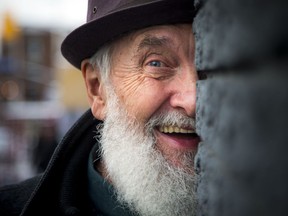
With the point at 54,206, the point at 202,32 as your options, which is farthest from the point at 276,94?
the point at 54,206

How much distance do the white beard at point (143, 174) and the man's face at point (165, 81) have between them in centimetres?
4

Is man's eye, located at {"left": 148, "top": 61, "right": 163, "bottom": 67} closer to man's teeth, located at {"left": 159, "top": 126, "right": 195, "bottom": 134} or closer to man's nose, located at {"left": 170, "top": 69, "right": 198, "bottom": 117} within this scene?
man's nose, located at {"left": 170, "top": 69, "right": 198, "bottom": 117}

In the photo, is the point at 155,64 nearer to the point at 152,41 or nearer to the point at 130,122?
the point at 152,41

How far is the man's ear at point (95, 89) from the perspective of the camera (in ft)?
8.05

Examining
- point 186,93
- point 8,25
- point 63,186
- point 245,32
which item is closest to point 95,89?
point 63,186

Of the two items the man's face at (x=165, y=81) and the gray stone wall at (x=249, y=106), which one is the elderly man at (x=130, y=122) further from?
the gray stone wall at (x=249, y=106)

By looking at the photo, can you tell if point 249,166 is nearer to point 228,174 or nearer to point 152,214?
point 228,174

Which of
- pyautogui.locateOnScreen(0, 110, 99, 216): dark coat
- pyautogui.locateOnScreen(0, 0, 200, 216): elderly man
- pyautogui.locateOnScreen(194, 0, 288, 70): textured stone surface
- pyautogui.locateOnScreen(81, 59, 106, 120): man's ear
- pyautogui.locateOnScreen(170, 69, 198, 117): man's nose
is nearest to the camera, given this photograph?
pyautogui.locateOnScreen(194, 0, 288, 70): textured stone surface

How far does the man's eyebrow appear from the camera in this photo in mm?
1973

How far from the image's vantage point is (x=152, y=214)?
2.08m

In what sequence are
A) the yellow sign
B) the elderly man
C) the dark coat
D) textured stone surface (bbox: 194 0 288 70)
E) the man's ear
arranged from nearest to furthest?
textured stone surface (bbox: 194 0 288 70) < the elderly man < the dark coat < the man's ear < the yellow sign

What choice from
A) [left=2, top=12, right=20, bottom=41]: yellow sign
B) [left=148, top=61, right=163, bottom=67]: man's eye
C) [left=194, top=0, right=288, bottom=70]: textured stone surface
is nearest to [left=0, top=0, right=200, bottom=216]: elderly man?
[left=148, top=61, right=163, bottom=67]: man's eye

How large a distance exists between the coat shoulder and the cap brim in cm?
82

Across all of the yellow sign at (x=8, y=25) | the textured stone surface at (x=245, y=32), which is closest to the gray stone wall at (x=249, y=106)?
the textured stone surface at (x=245, y=32)
